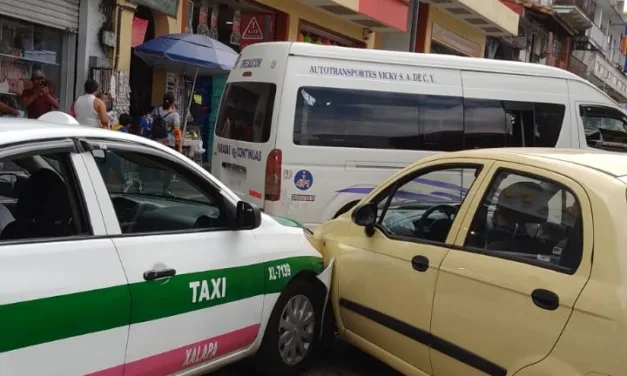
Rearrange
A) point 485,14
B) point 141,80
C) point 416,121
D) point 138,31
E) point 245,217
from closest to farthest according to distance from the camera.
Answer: point 245,217 → point 416,121 → point 138,31 → point 141,80 → point 485,14

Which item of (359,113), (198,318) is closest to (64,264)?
(198,318)

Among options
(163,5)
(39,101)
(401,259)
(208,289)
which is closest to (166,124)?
(39,101)

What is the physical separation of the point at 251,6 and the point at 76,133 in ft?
42.3

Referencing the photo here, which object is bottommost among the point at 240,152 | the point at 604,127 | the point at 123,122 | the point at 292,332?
the point at 292,332

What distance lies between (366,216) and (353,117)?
3.18 metres

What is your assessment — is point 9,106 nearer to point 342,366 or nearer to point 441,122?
point 441,122

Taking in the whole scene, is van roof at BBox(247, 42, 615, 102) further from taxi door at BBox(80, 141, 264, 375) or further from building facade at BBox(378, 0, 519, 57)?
building facade at BBox(378, 0, 519, 57)

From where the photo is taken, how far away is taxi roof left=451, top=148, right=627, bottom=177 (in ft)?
11.2

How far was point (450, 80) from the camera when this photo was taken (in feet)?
25.9

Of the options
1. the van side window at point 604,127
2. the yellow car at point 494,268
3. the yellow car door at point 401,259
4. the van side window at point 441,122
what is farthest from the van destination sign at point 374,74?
the yellow car at point 494,268

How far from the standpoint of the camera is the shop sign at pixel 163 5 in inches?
476

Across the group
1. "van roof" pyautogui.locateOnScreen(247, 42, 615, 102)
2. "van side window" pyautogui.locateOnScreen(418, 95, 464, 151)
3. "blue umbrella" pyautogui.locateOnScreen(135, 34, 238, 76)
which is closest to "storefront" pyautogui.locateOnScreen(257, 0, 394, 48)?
"blue umbrella" pyautogui.locateOnScreen(135, 34, 238, 76)

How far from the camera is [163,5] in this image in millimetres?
12523

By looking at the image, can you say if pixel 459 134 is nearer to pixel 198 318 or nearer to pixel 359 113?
pixel 359 113
